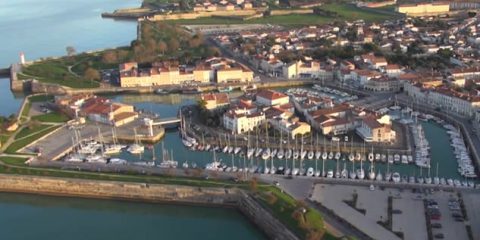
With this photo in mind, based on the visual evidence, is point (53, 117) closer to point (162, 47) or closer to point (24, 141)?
point (24, 141)

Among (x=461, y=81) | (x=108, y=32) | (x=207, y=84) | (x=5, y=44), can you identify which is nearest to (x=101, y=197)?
(x=207, y=84)

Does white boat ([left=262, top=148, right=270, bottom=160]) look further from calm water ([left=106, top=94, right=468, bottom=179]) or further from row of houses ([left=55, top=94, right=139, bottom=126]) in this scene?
row of houses ([left=55, top=94, right=139, bottom=126])

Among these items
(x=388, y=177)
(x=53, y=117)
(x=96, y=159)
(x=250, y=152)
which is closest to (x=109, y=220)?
(x=96, y=159)

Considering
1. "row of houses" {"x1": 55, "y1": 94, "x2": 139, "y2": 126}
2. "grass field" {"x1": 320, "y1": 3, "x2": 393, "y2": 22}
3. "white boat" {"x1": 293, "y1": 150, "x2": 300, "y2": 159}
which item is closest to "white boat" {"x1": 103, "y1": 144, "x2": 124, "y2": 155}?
"row of houses" {"x1": 55, "y1": 94, "x2": 139, "y2": 126}

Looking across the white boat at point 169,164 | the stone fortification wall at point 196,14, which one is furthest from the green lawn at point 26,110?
the stone fortification wall at point 196,14

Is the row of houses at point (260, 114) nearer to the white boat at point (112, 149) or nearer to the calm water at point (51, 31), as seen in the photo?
the white boat at point (112, 149)

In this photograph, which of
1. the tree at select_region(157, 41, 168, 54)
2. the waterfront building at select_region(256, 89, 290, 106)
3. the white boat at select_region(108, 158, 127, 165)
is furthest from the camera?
the tree at select_region(157, 41, 168, 54)
